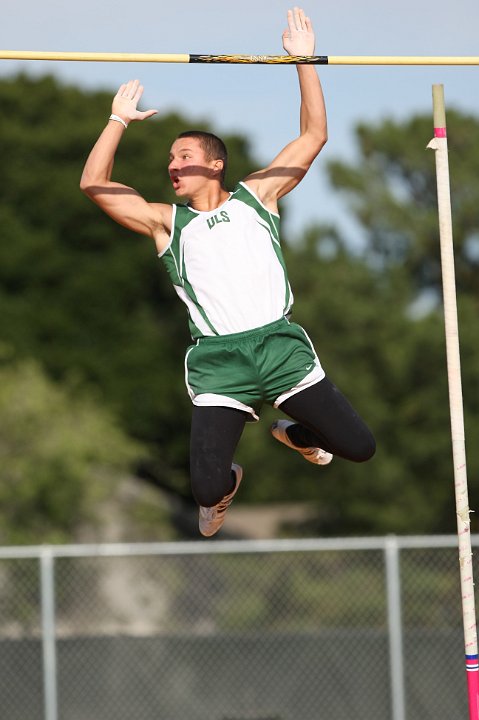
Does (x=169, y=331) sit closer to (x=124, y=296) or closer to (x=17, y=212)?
(x=124, y=296)

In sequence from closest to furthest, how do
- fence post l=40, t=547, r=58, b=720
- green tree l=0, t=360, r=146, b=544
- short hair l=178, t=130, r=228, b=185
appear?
short hair l=178, t=130, r=228, b=185 < fence post l=40, t=547, r=58, b=720 < green tree l=0, t=360, r=146, b=544

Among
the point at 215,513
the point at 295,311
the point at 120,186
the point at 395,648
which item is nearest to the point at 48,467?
the point at 395,648

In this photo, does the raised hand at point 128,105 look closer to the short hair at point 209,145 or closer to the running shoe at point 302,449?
the short hair at point 209,145

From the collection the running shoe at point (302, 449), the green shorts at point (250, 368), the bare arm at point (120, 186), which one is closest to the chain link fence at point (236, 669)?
the running shoe at point (302, 449)

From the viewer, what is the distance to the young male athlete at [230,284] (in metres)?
5.32

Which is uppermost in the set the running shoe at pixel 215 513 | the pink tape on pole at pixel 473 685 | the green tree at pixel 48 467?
the green tree at pixel 48 467

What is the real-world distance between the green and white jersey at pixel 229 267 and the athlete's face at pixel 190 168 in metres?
0.10

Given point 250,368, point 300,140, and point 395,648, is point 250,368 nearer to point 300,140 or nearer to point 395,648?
point 300,140

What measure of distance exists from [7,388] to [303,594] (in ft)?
18.6

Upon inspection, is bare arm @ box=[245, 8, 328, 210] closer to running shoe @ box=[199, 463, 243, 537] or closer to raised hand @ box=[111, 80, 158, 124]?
raised hand @ box=[111, 80, 158, 124]

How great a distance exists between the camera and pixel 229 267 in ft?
17.5

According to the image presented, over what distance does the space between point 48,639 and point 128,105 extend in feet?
15.6

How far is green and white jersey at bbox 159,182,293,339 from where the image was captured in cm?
534

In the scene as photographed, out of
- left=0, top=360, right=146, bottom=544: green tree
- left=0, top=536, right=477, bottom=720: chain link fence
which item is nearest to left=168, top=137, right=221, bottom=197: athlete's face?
left=0, top=536, right=477, bottom=720: chain link fence
